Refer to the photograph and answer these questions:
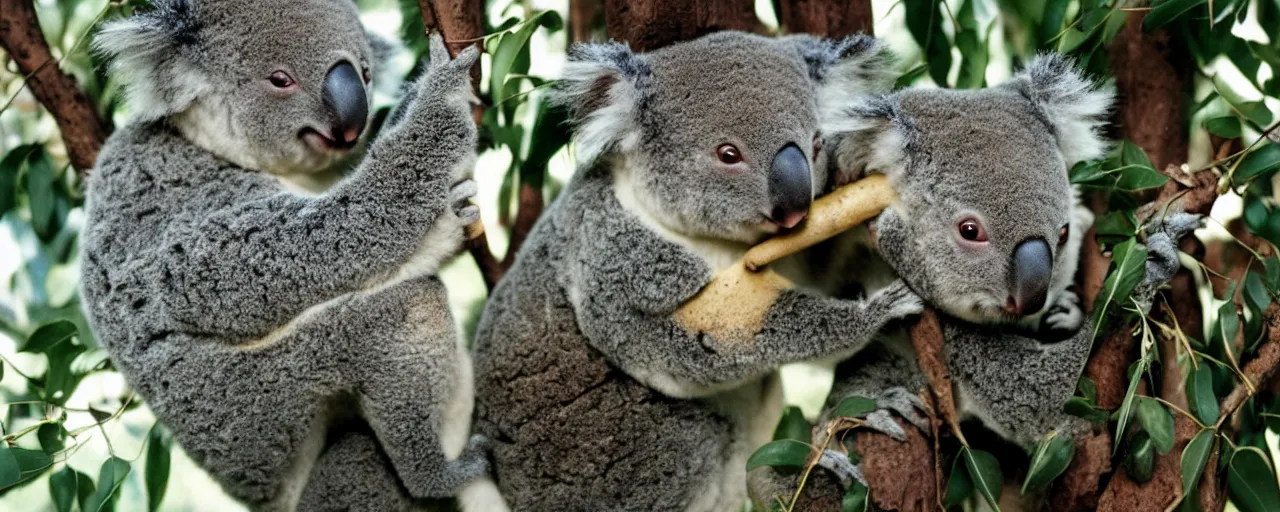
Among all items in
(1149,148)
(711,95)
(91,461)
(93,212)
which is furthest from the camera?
(91,461)

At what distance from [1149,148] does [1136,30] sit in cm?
38

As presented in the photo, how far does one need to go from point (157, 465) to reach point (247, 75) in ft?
4.04

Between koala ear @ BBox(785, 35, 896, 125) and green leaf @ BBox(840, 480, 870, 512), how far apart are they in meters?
0.99

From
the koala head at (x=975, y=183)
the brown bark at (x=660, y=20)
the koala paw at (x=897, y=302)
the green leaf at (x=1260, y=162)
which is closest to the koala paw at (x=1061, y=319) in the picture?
the koala head at (x=975, y=183)

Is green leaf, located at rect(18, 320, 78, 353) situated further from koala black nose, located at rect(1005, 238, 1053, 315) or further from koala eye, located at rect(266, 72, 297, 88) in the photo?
koala black nose, located at rect(1005, 238, 1053, 315)

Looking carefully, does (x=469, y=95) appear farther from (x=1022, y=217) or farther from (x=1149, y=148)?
(x=1149, y=148)

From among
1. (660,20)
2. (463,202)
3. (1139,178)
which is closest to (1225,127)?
(1139,178)

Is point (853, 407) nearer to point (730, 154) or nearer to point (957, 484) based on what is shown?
point (957, 484)

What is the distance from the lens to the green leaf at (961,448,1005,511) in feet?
9.52

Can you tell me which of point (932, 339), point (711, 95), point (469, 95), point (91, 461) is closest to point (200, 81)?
point (469, 95)

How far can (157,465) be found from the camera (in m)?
3.59

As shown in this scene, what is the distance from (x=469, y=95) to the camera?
3.23 metres

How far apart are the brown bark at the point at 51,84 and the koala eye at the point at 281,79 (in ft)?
3.07

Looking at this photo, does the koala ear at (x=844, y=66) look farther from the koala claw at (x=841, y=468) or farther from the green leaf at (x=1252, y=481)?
the green leaf at (x=1252, y=481)
